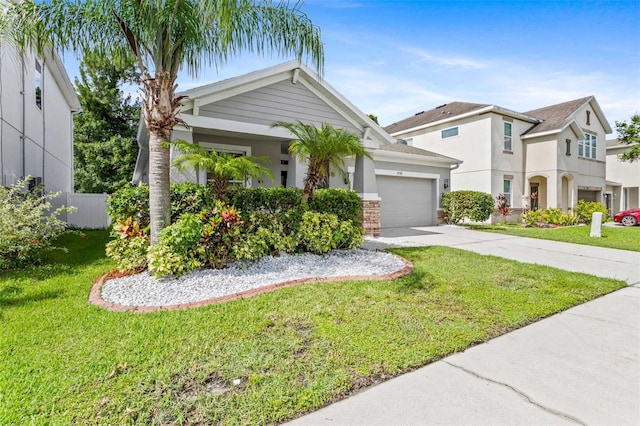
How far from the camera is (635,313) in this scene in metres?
4.46

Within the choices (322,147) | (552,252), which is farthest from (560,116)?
(322,147)

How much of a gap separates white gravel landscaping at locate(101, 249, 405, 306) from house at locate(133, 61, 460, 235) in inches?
84.3

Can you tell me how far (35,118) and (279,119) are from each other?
8317 millimetres

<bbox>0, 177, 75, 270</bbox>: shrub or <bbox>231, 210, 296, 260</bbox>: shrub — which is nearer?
<bbox>0, 177, 75, 270</bbox>: shrub

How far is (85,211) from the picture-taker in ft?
44.4

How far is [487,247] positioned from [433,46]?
19.6ft

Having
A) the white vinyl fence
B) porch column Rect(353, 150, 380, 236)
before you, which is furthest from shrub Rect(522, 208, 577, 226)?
the white vinyl fence

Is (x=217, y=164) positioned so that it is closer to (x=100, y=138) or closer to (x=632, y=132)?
(x=100, y=138)

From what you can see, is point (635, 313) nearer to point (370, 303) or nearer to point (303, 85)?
point (370, 303)

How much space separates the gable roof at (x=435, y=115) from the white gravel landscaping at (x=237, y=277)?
51.5 ft

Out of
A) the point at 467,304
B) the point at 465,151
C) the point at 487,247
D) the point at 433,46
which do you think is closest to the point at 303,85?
the point at 433,46

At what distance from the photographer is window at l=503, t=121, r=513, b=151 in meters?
19.2

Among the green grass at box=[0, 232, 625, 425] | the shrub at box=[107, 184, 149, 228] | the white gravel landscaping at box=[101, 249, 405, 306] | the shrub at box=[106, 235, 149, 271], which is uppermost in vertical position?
the shrub at box=[107, 184, 149, 228]

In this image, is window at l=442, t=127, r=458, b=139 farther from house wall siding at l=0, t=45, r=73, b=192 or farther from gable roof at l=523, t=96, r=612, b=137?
house wall siding at l=0, t=45, r=73, b=192
